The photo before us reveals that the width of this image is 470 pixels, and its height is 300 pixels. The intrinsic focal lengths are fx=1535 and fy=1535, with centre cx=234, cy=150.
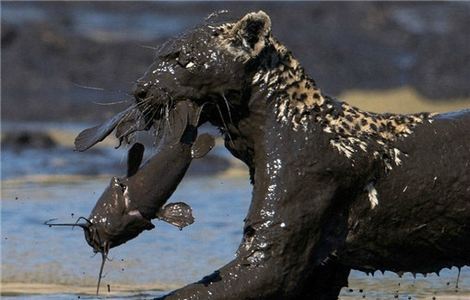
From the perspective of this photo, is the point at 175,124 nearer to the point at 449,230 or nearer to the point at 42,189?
the point at 449,230

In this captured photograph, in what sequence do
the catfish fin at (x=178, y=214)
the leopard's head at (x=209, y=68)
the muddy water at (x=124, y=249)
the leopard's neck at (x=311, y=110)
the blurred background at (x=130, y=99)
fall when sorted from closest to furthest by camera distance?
the catfish fin at (x=178, y=214)
the leopard's head at (x=209, y=68)
the leopard's neck at (x=311, y=110)
the muddy water at (x=124, y=249)
the blurred background at (x=130, y=99)

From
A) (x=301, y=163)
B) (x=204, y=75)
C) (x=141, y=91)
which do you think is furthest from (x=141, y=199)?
(x=301, y=163)

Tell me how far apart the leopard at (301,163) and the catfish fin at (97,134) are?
11mm

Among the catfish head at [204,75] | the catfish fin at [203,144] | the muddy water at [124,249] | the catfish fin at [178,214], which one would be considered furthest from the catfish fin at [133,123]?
the muddy water at [124,249]

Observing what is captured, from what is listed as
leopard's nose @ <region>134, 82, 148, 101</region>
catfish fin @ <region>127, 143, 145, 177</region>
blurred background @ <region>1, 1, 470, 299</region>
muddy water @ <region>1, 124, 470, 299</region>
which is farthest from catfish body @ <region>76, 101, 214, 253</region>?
muddy water @ <region>1, 124, 470, 299</region>

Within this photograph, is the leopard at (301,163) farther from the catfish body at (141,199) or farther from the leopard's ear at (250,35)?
the catfish body at (141,199)

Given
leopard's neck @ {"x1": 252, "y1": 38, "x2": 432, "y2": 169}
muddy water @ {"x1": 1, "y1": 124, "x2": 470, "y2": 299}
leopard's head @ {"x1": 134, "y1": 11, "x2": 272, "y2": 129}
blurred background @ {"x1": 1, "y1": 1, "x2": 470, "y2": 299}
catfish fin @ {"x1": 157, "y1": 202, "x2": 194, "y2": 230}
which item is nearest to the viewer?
catfish fin @ {"x1": 157, "y1": 202, "x2": 194, "y2": 230}

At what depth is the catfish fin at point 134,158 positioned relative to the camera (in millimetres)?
7277

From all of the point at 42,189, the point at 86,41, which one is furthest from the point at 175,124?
the point at 86,41

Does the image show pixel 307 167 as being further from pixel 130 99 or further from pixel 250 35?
pixel 130 99

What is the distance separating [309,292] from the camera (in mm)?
7852

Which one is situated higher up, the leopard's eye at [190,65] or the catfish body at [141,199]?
the leopard's eye at [190,65]

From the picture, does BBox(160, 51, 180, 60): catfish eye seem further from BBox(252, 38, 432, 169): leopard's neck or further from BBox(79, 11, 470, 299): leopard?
BBox(252, 38, 432, 169): leopard's neck

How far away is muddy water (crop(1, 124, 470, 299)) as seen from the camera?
969 cm
